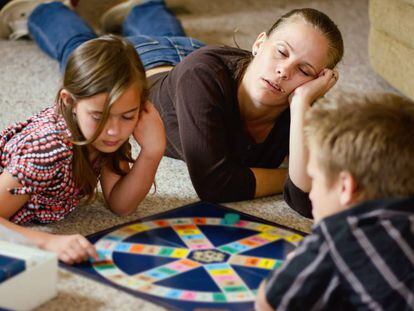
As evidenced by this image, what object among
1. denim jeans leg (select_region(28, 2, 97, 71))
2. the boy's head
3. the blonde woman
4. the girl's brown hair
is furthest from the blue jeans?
the boy's head

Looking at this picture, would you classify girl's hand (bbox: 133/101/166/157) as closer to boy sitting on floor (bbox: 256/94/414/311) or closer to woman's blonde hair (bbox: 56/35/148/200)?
woman's blonde hair (bbox: 56/35/148/200)

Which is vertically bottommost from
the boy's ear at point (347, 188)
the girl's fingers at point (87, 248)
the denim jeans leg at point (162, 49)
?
the girl's fingers at point (87, 248)

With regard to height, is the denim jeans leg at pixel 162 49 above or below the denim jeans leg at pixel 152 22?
above

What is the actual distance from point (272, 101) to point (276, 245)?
1.08 feet

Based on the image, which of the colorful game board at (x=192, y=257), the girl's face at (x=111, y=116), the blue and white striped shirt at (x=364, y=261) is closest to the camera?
the blue and white striped shirt at (x=364, y=261)

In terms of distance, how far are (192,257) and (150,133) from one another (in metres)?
0.26

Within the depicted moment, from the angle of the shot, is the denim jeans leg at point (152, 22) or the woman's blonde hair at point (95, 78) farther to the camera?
the denim jeans leg at point (152, 22)

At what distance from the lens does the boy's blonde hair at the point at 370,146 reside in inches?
42.5

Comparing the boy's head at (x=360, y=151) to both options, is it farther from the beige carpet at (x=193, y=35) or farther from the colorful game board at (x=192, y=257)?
the beige carpet at (x=193, y=35)

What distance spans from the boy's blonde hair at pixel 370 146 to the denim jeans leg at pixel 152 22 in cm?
127

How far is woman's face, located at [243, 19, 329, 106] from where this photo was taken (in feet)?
5.19

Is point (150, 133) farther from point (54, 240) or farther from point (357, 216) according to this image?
point (357, 216)

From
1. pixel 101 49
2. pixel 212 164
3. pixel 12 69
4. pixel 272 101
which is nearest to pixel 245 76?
pixel 272 101

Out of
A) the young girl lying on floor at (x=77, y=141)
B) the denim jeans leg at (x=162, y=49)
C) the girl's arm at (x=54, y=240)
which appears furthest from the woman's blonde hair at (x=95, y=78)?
the denim jeans leg at (x=162, y=49)
